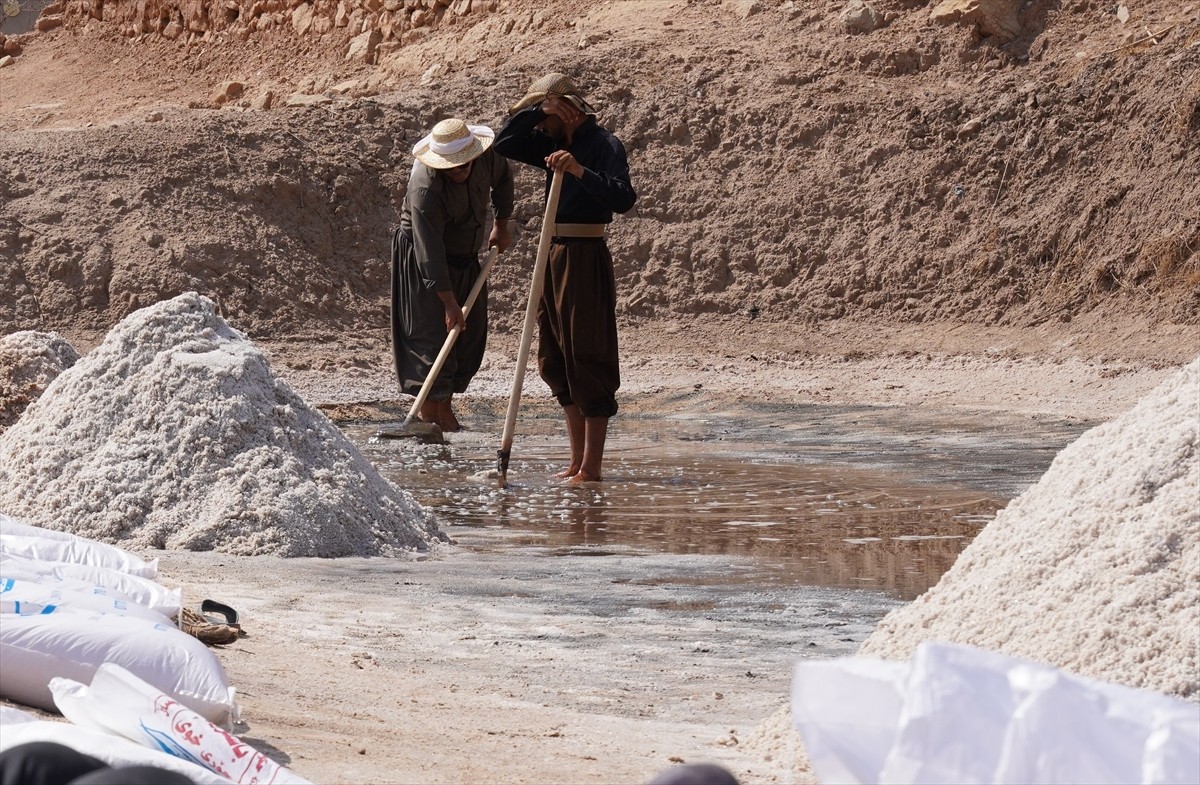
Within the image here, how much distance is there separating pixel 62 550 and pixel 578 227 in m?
3.42

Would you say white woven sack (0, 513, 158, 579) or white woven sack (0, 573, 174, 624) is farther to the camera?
white woven sack (0, 513, 158, 579)

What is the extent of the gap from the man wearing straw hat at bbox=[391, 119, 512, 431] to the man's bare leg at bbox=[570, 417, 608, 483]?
61.8 inches

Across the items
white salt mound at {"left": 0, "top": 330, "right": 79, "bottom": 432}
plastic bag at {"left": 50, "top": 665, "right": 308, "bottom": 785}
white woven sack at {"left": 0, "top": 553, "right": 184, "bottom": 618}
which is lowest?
white salt mound at {"left": 0, "top": 330, "right": 79, "bottom": 432}

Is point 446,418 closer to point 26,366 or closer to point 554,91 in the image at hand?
point 26,366

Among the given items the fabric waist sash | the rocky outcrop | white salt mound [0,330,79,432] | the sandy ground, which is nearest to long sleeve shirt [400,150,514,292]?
the fabric waist sash

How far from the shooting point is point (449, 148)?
8.20m

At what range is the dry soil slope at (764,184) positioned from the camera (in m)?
14.1

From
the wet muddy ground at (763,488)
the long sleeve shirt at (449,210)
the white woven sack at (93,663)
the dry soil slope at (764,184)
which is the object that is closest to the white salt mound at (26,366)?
the wet muddy ground at (763,488)

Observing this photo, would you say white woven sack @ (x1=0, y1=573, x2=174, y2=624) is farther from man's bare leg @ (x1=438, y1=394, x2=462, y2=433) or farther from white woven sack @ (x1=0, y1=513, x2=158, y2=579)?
man's bare leg @ (x1=438, y1=394, x2=462, y2=433)

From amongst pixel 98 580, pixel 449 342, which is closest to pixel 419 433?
pixel 449 342

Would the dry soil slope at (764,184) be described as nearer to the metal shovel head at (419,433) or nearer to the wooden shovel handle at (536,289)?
the metal shovel head at (419,433)

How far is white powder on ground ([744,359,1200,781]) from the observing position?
2586mm

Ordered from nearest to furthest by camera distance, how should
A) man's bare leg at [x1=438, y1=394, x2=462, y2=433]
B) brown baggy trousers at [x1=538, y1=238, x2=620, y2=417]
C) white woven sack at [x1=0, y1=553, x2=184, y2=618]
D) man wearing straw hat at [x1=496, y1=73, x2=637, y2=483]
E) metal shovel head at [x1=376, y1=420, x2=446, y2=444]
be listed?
white woven sack at [x1=0, y1=553, x2=184, y2=618] → man wearing straw hat at [x1=496, y1=73, x2=637, y2=483] → brown baggy trousers at [x1=538, y1=238, x2=620, y2=417] → metal shovel head at [x1=376, y1=420, x2=446, y2=444] → man's bare leg at [x1=438, y1=394, x2=462, y2=433]

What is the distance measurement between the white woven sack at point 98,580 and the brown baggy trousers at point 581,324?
3.45 metres
